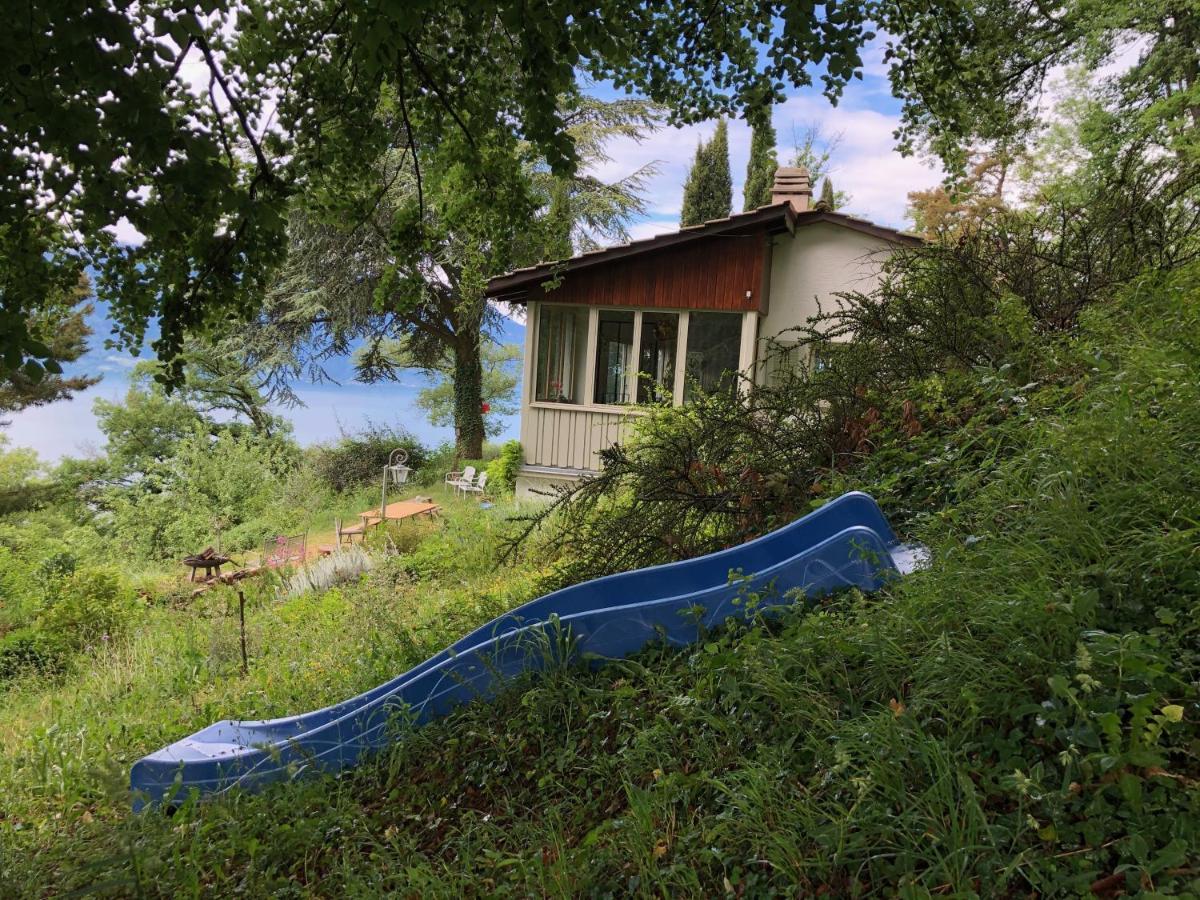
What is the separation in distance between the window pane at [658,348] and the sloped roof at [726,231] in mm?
1290

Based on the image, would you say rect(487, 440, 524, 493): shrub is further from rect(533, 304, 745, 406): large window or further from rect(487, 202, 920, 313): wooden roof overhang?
rect(487, 202, 920, 313): wooden roof overhang

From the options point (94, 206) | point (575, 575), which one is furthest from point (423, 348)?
point (94, 206)

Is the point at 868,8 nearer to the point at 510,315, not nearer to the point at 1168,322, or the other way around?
the point at 1168,322

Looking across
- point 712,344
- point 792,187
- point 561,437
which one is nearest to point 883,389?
point 712,344

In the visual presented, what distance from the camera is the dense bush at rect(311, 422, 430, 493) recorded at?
2197cm

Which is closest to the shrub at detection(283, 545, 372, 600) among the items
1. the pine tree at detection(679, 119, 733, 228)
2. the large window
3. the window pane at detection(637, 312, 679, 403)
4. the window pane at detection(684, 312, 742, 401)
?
the large window

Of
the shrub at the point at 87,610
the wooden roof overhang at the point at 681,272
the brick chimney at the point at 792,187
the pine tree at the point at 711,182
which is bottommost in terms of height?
the shrub at the point at 87,610

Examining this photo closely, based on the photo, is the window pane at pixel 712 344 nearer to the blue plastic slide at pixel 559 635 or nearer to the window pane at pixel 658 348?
the window pane at pixel 658 348

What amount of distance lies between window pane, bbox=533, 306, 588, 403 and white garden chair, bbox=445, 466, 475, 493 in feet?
13.6

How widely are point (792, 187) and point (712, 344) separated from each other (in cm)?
Result: 323

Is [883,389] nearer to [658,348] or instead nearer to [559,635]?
[559,635]

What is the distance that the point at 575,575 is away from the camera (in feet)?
16.2

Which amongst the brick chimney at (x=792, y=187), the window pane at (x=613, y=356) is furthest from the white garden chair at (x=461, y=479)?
the brick chimney at (x=792, y=187)

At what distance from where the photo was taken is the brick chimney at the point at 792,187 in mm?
13141
